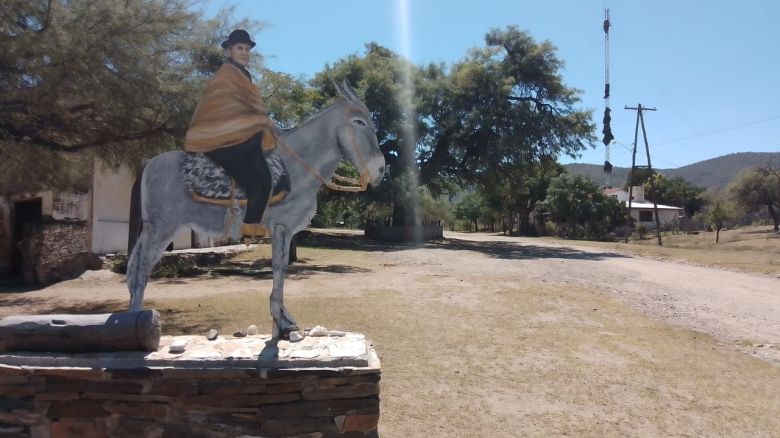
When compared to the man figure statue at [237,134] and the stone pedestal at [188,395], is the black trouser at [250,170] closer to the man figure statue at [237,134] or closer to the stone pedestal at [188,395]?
the man figure statue at [237,134]

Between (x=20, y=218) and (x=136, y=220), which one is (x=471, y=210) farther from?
(x=136, y=220)

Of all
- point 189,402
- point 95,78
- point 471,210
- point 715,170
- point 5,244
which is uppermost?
point 715,170

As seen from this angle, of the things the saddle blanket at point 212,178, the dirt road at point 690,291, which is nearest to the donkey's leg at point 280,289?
the saddle blanket at point 212,178

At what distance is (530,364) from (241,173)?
13.9ft

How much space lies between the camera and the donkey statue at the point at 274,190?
193 inches

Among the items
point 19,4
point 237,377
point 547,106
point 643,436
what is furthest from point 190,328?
point 547,106

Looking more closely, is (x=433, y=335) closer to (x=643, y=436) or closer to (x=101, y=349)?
(x=643, y=436)

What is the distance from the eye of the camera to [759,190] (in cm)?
5066

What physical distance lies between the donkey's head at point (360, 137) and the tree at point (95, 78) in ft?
16.8

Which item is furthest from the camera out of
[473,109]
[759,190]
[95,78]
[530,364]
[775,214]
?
[759,190]

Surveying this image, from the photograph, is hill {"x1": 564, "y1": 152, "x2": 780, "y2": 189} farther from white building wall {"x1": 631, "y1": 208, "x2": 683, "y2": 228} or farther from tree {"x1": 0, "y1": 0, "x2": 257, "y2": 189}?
tree {"x1": 0, "y1": 0, "x2": 257, "y2": 189}

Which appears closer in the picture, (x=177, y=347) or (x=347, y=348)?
(x=177, y=347)

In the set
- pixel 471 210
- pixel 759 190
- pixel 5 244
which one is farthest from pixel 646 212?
pixel 5 244

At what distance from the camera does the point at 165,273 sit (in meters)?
15.1
